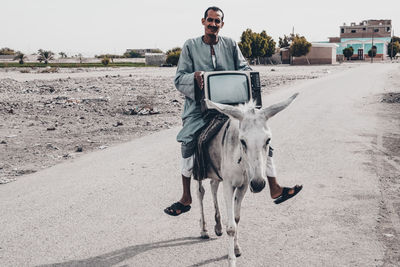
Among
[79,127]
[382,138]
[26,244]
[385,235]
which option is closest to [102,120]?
[79,127]

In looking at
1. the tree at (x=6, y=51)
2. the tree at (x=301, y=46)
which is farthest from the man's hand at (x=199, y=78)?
the tree at (x=6, y=51)

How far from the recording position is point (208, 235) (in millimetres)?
4625

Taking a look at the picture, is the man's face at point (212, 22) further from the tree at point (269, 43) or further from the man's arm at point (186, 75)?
the tree at point (269, 43)

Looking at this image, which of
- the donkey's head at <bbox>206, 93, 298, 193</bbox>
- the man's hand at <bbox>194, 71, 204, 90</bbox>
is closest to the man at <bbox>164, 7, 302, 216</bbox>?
the man's hand at <bbox>194, 71, 204, 90</bbox>

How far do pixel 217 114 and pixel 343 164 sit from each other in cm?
415

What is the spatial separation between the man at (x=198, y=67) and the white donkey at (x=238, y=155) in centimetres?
25

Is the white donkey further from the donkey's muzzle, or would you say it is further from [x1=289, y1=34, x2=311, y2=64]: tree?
[x1=289, y1=34, x2=311, y2=64]: tree

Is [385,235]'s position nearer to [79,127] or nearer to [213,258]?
[213,258]

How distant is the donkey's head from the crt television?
26.0 inches

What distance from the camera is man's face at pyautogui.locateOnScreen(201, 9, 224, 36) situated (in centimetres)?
425

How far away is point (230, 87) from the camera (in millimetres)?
4148

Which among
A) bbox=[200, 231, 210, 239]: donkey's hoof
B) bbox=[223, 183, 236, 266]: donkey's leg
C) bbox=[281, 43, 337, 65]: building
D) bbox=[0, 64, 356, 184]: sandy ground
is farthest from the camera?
bbox=[281, 43, 337, 65]: building

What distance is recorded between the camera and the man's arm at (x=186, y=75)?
419cm

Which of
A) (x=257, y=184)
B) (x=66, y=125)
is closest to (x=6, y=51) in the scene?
(x=66, y=125)
